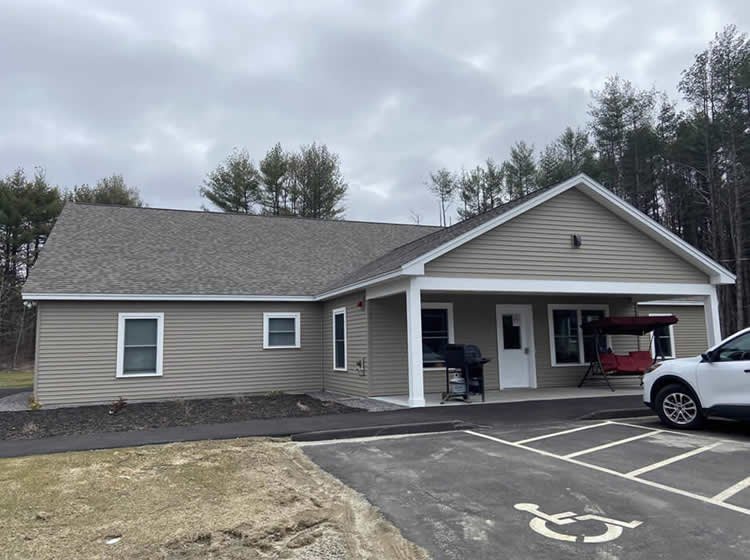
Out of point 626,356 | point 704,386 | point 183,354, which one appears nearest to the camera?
point 704,386

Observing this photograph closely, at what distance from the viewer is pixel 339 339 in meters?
13.4

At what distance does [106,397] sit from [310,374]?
4.99 m

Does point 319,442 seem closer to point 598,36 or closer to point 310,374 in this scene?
point 310,374

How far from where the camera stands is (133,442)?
282 inches

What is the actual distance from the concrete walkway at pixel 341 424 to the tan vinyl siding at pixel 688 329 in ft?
26.4

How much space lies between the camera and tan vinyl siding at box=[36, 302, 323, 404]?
11906 mm

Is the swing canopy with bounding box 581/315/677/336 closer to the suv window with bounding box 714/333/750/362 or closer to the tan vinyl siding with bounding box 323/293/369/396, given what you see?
the suv window with bounding box 714/333/750/362

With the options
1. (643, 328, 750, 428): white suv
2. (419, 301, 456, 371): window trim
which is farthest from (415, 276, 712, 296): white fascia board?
(643, 328, 750, 428): white suv

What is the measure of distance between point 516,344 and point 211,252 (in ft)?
29.8

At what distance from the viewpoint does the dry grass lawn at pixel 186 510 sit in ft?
11.7

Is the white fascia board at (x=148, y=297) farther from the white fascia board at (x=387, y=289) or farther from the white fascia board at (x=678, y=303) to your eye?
the white fascia board at (x=678, y=303)

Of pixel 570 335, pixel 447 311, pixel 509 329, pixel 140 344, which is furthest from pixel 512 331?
pixel 140 344

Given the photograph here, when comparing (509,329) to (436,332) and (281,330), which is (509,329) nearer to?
(436,332)

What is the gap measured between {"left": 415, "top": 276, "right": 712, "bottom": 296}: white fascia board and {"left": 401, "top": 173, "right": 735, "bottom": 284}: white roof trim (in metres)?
0.52
